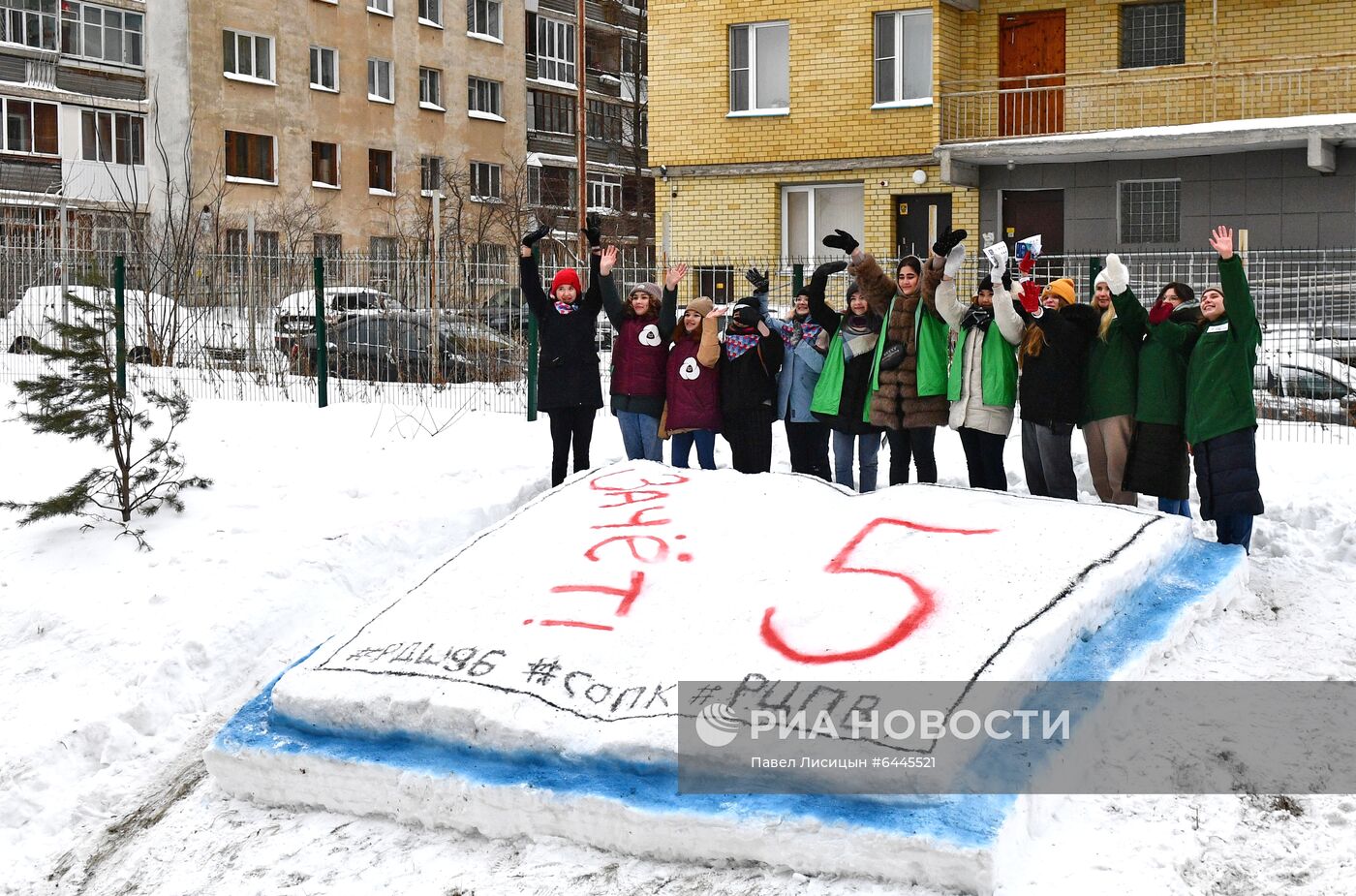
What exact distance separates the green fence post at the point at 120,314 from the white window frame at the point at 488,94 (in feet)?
95.8

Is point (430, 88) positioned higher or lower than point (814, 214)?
higher

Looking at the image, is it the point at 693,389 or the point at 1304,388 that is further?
the point at 1304,388

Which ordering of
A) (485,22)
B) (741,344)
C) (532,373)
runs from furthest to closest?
(485,22)
(532,373)
(741,344)

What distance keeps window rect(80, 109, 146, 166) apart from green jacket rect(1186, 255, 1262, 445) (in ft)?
107

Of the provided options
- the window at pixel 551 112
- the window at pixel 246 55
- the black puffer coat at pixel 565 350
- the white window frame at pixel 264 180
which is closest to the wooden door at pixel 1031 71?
the black puffer coat at pixel 565 350

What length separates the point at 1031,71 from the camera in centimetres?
2358

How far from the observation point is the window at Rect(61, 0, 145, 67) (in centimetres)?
3506

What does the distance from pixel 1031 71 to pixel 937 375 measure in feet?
55.7

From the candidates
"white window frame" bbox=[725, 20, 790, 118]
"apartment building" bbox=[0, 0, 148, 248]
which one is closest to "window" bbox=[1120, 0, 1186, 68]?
"white window frame" bbox=[725, 20, 790, 118]

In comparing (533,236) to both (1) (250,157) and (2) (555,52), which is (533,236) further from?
(2) (555,52)

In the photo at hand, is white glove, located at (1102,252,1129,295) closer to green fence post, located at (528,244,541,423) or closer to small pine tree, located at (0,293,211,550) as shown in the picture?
green fence post, located at (528,244,541,423)

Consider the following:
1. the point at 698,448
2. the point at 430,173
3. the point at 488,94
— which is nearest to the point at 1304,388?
the point at 698,448

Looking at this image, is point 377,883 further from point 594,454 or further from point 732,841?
point 594,454

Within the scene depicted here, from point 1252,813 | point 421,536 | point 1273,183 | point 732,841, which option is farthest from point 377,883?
point 1273,183
